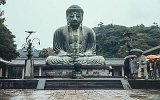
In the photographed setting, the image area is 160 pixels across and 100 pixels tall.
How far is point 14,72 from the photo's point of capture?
127 feet

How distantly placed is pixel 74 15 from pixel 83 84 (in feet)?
25.2

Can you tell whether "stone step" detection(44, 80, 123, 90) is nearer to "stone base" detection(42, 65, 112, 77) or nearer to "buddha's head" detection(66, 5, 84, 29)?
"stone base" detection(42, 65, 112, 77)

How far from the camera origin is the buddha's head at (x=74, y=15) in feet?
61.7

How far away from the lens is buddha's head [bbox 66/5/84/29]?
18805 mm

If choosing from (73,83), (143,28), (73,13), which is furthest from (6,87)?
(143,28)

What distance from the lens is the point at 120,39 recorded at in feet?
165

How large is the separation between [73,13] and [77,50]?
2323 mm

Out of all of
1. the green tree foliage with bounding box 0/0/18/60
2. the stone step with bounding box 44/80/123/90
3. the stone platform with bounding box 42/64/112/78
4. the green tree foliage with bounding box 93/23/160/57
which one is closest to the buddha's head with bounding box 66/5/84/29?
the stone platform with bounding box 42/64/112/78

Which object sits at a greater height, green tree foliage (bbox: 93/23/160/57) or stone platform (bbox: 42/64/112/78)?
green tree foliage (bbox: 93/23/160/57)

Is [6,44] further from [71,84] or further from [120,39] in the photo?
[120,39]

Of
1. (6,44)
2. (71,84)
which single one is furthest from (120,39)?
(71,84)

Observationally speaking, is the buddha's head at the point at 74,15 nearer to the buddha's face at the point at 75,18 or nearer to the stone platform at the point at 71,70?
the buddha's face at the point at 75,18

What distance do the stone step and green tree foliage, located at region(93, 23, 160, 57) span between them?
29581 mm

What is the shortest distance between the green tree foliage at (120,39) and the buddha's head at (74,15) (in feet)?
76.6
